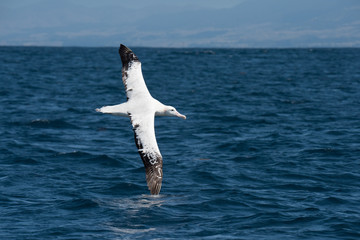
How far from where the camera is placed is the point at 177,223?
1376cm

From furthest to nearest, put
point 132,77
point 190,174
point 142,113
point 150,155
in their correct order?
point 190,174 < point 132,77 < point 142,113 < point 150,155

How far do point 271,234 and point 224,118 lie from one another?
17131 mm

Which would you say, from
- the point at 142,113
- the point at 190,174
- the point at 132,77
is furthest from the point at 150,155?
the point at 190,174

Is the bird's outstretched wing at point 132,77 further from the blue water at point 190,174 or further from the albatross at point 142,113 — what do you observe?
the blue water at point 190,174

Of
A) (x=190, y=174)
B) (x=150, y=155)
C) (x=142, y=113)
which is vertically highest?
(x=142, y=113)

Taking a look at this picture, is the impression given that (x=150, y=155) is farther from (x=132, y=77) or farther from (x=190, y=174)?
(x=190, y=174)

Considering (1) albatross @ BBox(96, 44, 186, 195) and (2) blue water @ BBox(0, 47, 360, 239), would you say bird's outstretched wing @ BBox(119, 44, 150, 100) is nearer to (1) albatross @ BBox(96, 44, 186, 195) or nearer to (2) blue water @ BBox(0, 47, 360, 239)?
(1) albatross @ BBox(96, 44, 186, 195)

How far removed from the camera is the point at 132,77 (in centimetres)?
1645

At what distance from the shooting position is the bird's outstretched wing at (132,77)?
635 inches

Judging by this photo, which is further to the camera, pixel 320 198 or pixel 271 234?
pixel 320 198

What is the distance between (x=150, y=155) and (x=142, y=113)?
145 cm

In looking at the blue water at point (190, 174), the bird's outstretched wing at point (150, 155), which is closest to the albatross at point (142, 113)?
the bird's outstretched wing at point (150, 155)

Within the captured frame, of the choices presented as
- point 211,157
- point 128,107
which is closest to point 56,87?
point 211,157

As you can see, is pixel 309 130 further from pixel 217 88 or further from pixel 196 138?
pixel 217 88
